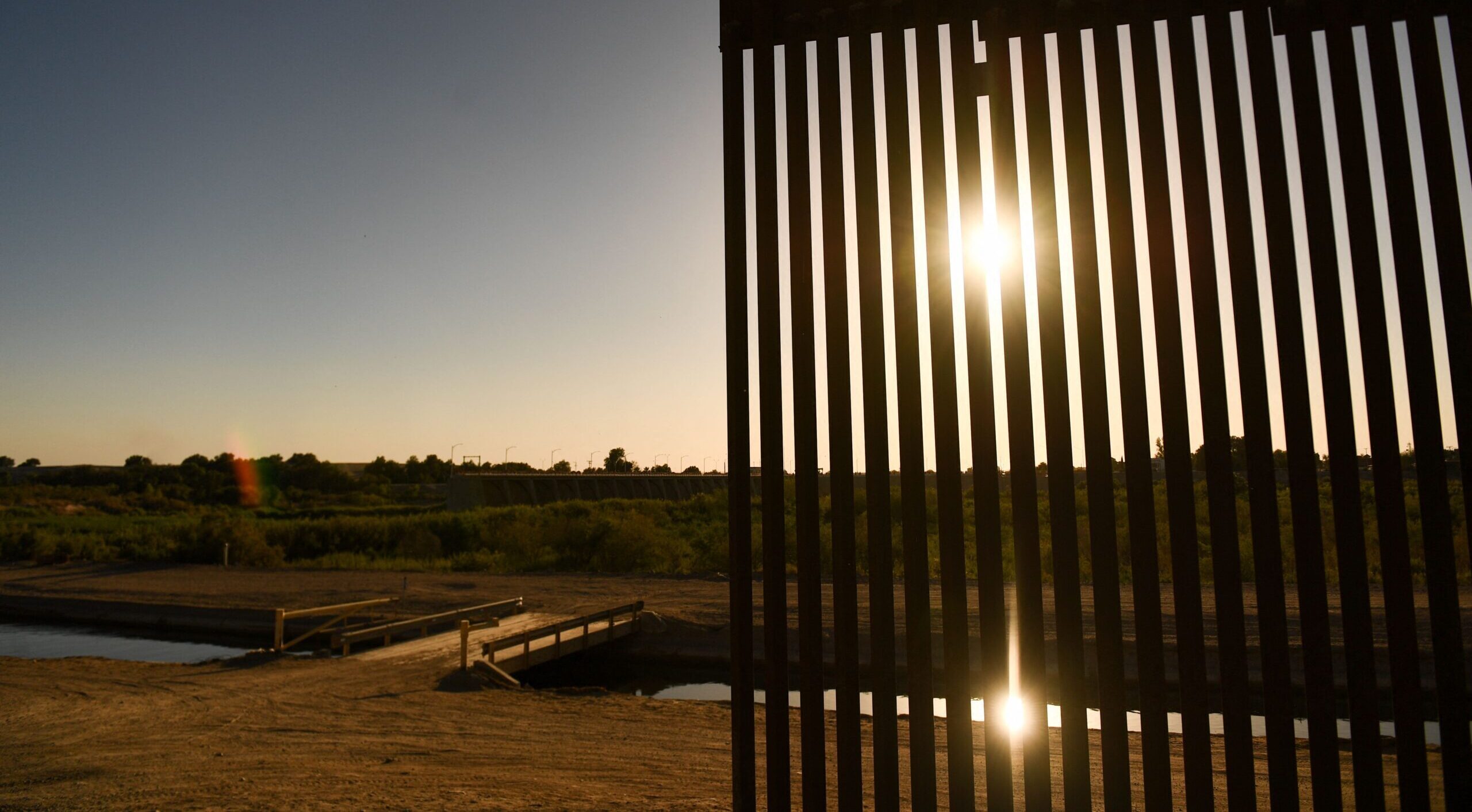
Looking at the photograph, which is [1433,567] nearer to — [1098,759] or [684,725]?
[1098,759]

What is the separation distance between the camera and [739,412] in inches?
126

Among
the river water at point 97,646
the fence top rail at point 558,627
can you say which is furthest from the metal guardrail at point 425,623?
the river water at point 97,646

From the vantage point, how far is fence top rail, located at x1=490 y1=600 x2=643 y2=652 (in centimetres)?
1189

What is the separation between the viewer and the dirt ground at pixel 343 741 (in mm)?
5484

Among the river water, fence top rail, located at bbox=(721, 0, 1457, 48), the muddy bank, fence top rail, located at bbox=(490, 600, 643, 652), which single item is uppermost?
fence top rail, located at bbox=(721, 0, 1457, 48)

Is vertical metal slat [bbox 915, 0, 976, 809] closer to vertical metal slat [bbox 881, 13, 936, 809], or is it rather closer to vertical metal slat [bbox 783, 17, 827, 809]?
vertical metal slat [bbox 881, 13, 936, 809]

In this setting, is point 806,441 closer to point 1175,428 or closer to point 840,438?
Result: point 840,438

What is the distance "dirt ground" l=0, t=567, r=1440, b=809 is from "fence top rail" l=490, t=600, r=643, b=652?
2.56 feet

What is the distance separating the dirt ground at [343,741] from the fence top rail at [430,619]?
0.62 meters

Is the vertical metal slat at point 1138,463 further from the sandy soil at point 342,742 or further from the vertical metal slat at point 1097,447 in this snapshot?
the sandy soil at point 342,742

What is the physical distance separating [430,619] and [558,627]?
239 cm

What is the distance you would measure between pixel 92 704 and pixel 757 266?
920 centimetres

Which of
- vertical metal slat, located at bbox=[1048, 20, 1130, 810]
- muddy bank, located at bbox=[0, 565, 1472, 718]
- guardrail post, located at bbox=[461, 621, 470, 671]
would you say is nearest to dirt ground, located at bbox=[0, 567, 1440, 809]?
guardrail post, located at bbox=[461, 621, 470, 671]

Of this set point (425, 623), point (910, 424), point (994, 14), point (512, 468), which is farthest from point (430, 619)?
point (512, 468)
